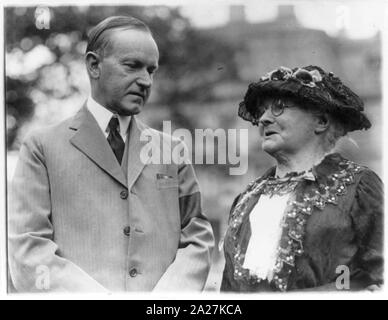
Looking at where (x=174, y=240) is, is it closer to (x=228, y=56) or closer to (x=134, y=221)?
(x=134, y=221)

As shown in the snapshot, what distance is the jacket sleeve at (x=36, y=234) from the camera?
277 cm

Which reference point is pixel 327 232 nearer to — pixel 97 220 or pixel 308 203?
pixel 308 203

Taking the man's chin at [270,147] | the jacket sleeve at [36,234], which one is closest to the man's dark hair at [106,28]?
the jacket sleeve at [36,234]

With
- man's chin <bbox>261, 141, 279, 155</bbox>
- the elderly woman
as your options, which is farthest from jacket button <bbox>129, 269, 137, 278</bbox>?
man's chin <bbox>261, 141, 279, 155</bbox>

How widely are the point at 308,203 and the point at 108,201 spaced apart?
90cm

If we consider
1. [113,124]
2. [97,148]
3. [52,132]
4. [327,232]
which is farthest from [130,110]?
[327,232]

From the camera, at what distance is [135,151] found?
9.47ft

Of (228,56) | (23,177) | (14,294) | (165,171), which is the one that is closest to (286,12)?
(228,56)

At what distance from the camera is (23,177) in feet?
9.27

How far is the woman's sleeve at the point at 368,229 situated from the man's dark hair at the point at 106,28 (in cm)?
122

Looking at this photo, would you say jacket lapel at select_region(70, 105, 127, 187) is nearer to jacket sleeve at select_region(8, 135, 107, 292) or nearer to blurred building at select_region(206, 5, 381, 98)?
jacket sleeve at select_region(8, 135, 107, 292)

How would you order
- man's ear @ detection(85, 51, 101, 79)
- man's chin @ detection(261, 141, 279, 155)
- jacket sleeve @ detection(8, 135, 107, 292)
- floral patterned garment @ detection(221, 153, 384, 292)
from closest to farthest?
floral patterned garment @ detection(221, 153, 384, 292) < man's chin @ detection(261, 141, 279, 155) < jacket sleeve @ detection(8, 135, 107, 292) < man's ear @ detection(85, 51, 101, 79)

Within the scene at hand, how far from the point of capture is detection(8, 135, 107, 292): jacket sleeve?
9.08ft

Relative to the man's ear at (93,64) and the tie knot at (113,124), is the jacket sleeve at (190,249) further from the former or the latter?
the man's ear at (93,64)
